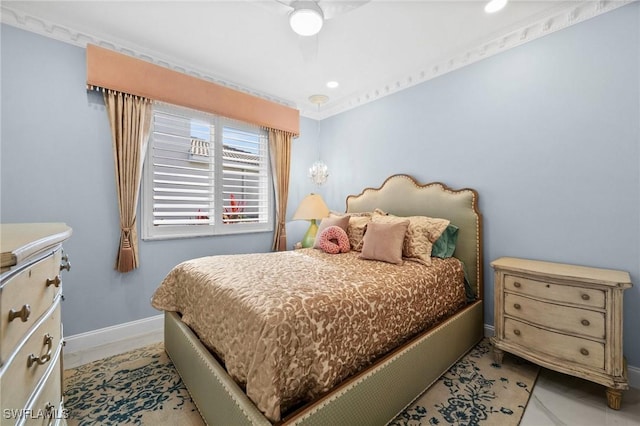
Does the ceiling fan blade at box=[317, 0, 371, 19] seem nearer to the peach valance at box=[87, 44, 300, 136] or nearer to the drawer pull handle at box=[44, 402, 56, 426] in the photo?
the peach valance at box=[87, 44, 300, 136]

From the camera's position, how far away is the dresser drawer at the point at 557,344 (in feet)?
5.51

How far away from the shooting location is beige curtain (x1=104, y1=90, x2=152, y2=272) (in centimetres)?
246

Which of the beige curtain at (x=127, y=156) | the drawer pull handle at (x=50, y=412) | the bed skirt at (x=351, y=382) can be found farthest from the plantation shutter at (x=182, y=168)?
the drawer pull handle at (x=50, y=412)

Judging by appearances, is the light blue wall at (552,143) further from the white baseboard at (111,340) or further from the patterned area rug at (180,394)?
the white baseboard at (111,340)

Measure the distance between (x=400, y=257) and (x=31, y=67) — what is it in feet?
11.2

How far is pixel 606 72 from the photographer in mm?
1942

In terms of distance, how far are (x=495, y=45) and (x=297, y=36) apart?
1.84m

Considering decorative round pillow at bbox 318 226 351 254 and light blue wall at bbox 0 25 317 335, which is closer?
light blue wall at bbox 0 25 317 335

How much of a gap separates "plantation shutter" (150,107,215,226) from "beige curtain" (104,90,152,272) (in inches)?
6.9

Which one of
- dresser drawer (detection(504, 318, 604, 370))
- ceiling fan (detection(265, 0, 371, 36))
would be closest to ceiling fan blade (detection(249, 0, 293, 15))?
ceiling fan (detection(265, 0, 371, 36))

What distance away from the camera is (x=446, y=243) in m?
2.54

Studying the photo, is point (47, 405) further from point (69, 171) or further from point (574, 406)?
point (574, 406)

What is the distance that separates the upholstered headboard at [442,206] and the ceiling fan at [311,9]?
1.86 m

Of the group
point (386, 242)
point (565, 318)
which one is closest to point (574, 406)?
point (565, 318)
